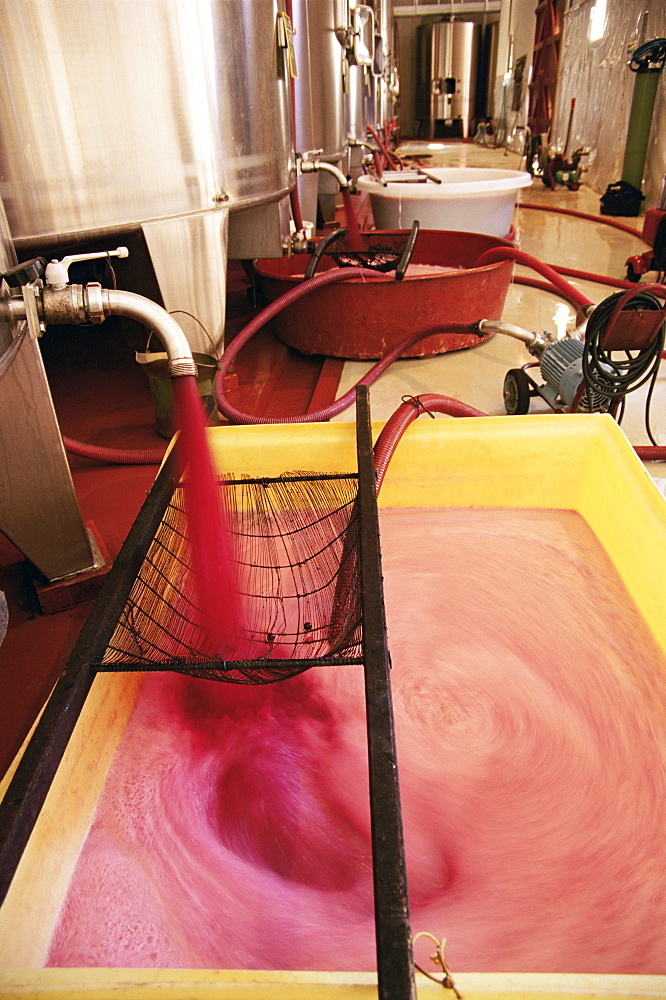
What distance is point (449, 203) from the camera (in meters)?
3.45

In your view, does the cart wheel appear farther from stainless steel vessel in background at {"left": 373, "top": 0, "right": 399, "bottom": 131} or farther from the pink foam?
stainless steel vessel in background at {"left": 373, "top": 0, "right": 399, "bottom": 131}

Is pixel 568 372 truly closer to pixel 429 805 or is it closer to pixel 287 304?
pixel 287 304

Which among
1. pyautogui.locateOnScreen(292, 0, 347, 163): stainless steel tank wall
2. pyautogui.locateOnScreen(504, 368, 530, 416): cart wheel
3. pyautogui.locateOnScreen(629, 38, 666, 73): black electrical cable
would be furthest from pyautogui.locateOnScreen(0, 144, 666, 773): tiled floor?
pyautogui.locateOnScreen(629, 38, 666, 73): black electrical cable

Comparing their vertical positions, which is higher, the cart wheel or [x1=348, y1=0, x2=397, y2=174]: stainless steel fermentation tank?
[x1=348, y1=0, x2=397, y2=174]: stainless steel fermentation tank

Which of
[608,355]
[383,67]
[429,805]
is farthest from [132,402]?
[383,67]

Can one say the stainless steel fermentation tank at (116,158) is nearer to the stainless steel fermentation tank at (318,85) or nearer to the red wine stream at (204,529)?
the red wine stream at (204,529)

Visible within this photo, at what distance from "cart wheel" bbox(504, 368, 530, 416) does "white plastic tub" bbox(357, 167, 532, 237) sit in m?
1.66

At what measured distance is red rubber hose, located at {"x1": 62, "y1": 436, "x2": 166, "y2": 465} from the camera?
179 centimetres

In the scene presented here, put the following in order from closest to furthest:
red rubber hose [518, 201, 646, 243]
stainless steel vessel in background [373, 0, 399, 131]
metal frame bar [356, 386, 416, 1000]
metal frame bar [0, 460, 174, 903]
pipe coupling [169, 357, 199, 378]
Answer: metal frame bar [356, 386, 416, 1000] < metal frame bar [0, 460, 174, 903] < pipe coupling [169, 357, 199, 378] < red rubber hose [518, 201, 646, 243] < stainless steel vessel in background [373, 0, 399, 131]

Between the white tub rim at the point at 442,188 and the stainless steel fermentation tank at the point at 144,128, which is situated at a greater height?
the stainless steel fermentation tank at the point at 144,128

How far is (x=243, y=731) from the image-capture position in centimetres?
99

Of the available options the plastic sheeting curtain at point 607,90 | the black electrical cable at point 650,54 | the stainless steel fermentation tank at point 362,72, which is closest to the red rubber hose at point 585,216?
the plastic sheeting curtain at point 607,90

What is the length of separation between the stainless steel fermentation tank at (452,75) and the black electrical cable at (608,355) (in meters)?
12.7

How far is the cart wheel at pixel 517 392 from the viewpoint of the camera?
195cm
